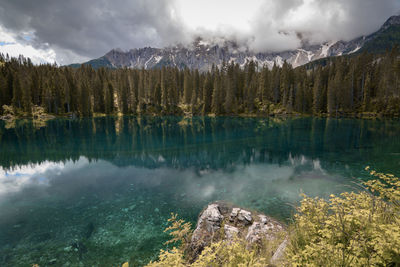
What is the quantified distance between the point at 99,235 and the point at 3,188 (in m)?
14.3

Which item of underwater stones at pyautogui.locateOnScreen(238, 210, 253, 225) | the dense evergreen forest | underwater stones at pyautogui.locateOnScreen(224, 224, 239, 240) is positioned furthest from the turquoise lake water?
the dense evergreen forest

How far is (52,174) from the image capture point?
2233 centimetres

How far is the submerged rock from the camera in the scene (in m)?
9.75

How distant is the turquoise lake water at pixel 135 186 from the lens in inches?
444

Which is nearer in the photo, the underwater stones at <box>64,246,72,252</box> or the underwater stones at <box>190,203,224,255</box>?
the underwater stones at <box>190,203,224,255</box>

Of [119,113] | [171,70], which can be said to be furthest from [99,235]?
[171,70]

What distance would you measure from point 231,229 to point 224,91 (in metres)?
103

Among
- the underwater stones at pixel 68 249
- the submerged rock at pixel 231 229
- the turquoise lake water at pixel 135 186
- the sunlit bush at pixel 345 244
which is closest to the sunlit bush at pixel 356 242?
the sunlit bush at pixel 345 244

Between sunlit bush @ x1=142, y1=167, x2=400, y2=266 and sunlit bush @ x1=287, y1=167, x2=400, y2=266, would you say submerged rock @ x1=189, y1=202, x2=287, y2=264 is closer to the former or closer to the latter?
sunlit bush @ x1=142, y1=167, x2=400, y2=266

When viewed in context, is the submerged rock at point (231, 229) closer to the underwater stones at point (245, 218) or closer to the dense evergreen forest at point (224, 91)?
the underwater stones at point (245, 218)

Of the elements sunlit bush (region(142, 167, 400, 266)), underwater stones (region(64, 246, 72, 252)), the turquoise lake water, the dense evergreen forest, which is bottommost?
underwater stones (region(64, 246, 72, 252))

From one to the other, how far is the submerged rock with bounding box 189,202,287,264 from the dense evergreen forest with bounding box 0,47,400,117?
94.3 metres

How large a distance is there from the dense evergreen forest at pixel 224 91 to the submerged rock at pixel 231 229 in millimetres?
94296

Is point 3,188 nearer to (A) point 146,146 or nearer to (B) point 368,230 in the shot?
(A) point 146,146
